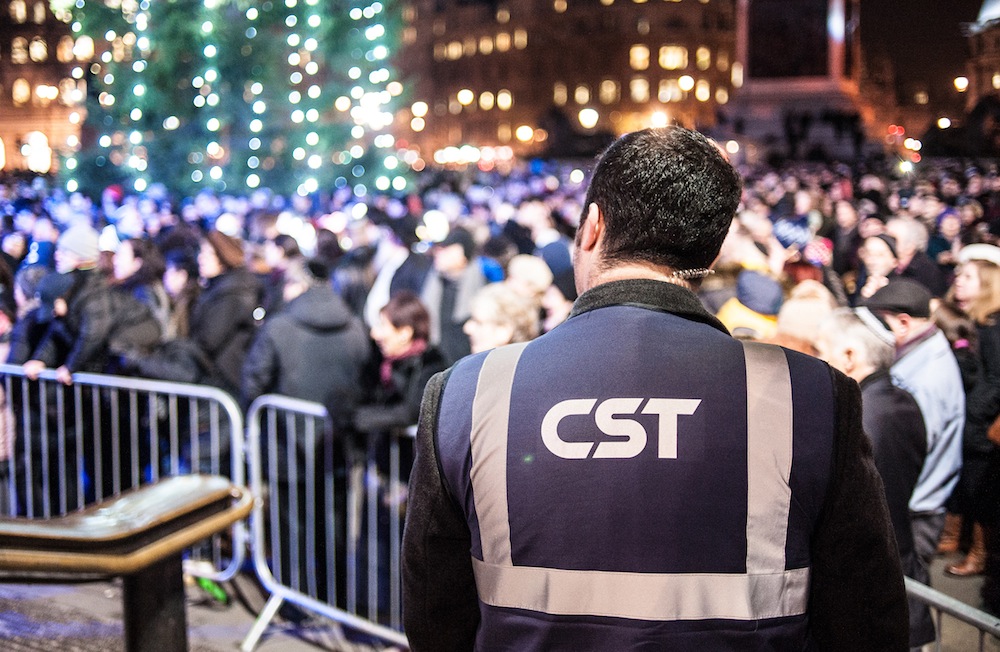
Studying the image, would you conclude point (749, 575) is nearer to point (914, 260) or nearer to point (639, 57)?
point (914, 260)

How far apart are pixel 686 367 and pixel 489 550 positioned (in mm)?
529

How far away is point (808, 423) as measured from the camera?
176 centimetres

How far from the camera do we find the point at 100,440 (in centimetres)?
662

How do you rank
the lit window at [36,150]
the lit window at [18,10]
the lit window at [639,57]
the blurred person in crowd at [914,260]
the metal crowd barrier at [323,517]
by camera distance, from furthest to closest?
the lit window at [639,57]
the lit window at [18,10]
the lit window at [36,150]
the blurred person in crowd at [914,260]
the metal crowd barrier at [323,517]

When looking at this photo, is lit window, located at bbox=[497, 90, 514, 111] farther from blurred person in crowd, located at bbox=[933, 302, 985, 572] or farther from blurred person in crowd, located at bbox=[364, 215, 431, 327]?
blurred person in crowd, located at bbox=[933, 302, 985, 572]

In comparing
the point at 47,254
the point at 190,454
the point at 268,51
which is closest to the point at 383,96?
the point at 268,51

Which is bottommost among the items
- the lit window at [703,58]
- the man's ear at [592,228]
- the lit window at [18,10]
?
the man's ear at [592,228]

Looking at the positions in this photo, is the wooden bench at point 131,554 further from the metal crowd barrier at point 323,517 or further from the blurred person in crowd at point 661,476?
the metal crowd barrier at point 323,517

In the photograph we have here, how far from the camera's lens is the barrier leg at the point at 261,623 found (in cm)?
538

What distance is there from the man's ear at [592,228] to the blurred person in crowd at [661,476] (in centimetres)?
6

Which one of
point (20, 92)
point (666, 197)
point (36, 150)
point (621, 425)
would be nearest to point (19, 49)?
point (20, 92)

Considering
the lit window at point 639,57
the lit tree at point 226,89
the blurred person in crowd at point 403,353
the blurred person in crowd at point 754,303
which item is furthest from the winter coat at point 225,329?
the lit window at point 639,57

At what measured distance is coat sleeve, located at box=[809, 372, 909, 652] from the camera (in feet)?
5.85

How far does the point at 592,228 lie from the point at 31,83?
8969cm
